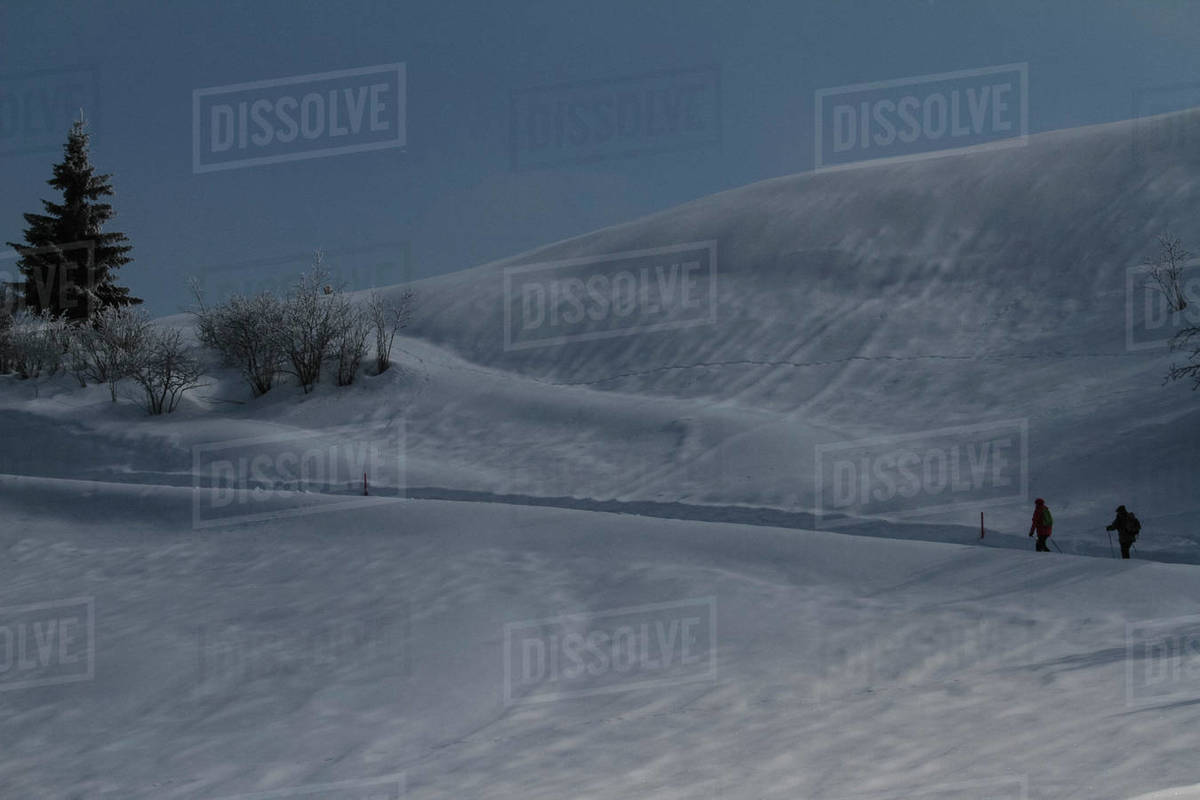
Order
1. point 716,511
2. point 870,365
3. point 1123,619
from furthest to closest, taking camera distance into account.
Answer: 1. point 870,365
2. point 716,511
3. point 1123,619

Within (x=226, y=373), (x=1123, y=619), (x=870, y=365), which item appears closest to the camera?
(x=1123, y=619)

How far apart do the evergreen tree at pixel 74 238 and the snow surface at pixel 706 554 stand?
13635 mm

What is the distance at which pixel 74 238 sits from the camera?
39.4 m

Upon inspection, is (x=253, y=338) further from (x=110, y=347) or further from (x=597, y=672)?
(x=597, y=672)

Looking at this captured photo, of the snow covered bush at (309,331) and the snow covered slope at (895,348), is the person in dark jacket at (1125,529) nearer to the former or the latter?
the snow covered slope at (895,348)

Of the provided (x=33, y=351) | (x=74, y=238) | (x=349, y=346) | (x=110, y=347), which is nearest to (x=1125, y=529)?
(x=349, y=346)

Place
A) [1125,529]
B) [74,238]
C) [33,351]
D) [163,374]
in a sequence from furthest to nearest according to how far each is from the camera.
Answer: [74,238], [33,351], [163,374], [1125,529]

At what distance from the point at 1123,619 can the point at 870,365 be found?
13.4 metres

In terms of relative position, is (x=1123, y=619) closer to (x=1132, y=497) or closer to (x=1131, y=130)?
(x=1132, y=497)

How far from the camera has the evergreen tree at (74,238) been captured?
127 feet

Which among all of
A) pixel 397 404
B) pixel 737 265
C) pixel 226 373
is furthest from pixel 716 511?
pixel 226 373

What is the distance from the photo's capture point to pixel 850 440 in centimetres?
1945

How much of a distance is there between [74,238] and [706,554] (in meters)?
34.8

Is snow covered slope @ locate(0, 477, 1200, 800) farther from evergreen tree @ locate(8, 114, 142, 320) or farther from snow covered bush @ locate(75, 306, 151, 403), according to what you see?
evergreen tree @ locate(8, 114, 142, 320)
